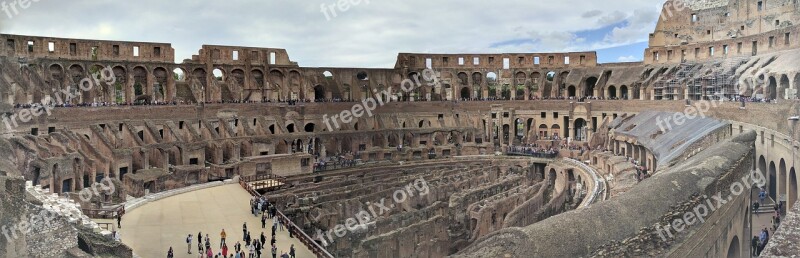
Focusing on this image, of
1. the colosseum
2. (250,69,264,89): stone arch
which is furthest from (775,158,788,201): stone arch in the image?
(250,69,264,89): stone arch

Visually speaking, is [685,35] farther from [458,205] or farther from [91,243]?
[91,243]

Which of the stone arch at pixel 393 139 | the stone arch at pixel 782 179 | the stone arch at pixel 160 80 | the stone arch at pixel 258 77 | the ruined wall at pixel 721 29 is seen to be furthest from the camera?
the stone arch at pixel 258 77

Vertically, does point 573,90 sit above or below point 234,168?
above

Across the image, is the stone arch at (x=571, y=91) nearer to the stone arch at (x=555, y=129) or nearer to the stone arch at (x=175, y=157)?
the stone arch at (x=555, y=129)

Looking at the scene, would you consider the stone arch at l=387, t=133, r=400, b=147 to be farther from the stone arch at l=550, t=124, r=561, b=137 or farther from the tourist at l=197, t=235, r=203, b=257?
the tourist at l=197, t=235, r=203, b=257

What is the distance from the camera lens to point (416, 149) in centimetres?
4131

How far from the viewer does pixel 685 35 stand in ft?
161

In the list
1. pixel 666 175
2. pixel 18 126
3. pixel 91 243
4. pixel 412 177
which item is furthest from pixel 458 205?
pixel 18 126

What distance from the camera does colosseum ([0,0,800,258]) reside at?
15141mm

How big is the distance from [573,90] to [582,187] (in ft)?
70.2

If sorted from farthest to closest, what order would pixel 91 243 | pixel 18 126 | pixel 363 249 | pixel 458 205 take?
pixel 18 126 < pixel 458 205 < pixel 363 249 < pixel 91 243

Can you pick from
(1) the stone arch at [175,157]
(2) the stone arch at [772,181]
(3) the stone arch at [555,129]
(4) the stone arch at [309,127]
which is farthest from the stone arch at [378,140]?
(2) the stone arch at [772,181]

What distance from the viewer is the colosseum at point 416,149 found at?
15141 millimetres

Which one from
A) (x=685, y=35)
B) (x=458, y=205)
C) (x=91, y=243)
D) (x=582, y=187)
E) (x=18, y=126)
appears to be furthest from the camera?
(x=685, y=35)
